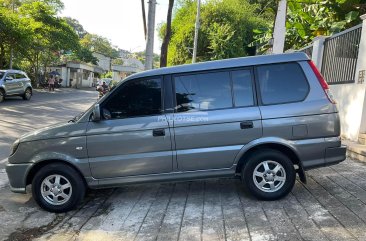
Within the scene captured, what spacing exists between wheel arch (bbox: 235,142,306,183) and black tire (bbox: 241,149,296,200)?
56mm

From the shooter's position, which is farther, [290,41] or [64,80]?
[64,80]

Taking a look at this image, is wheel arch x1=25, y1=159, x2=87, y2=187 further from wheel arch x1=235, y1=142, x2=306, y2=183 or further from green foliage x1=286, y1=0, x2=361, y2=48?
green foliage x1=286, y1=0, x2=361, y2=48

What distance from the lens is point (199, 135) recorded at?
16.8ft

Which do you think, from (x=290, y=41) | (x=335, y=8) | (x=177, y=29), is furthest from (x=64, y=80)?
(x=335, y=8)

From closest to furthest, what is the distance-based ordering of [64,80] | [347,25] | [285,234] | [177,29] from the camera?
[285,234] < [347,25] < [177,29] < [64,80]

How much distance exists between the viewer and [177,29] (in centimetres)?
3531

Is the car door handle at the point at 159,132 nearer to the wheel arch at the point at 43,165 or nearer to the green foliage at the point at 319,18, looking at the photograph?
the wheel arch at the point at 43,165

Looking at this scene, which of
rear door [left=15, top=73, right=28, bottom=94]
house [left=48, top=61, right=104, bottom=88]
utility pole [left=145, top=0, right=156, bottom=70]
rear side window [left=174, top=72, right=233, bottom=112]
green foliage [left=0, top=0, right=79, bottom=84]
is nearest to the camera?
rear side window [left=174, top=72, right=233, bottom=112]

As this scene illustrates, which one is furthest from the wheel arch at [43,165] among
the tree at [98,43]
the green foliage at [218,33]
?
A: the tree at [98,43]

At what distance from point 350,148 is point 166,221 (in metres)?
4.69

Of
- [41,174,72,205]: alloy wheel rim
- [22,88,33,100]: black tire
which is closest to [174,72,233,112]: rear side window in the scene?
[41,174,72,205]: alloy wheel rim

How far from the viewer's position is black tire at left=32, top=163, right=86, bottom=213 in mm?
5223

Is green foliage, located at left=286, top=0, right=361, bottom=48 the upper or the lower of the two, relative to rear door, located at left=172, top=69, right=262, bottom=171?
upper

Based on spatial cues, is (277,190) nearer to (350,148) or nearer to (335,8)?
(350,148)
